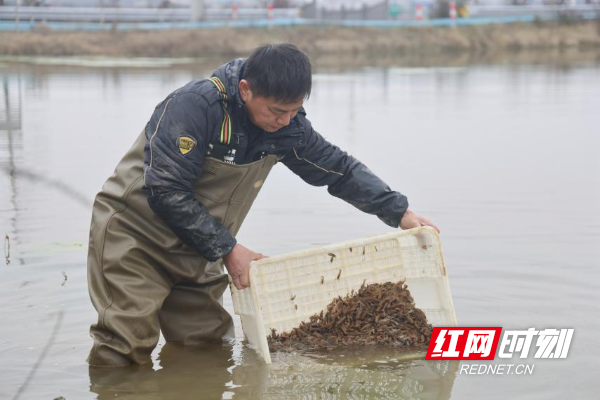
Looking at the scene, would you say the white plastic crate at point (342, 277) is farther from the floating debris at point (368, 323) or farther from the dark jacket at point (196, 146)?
the dark jacket at point (196, 146)

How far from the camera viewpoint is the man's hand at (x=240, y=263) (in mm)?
3992

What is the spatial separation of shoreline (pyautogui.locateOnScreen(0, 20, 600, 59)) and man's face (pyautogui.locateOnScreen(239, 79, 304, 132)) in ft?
77.7

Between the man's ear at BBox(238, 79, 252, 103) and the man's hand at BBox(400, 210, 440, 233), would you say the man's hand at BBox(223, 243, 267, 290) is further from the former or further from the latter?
the man's hand at BBox(400, 210, 440, 233)

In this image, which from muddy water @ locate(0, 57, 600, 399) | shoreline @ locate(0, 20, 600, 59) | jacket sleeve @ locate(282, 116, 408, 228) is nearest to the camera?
muddy water @ locate(0, 57, 600, 399)

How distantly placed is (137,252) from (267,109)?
0.85 metres

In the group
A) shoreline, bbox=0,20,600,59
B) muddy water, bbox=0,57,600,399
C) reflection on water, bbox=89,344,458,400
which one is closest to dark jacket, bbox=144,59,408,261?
muddy water, bbox=0,57,600,399

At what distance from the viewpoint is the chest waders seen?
13.3ft

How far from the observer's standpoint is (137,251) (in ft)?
13.4

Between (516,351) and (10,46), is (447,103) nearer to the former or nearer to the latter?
(516,351)

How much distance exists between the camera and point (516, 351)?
4.56 meters

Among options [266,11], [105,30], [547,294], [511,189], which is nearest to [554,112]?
[511,189]

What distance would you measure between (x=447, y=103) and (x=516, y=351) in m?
11.3

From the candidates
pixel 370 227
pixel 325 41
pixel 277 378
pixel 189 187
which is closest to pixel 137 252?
pixel 189 187

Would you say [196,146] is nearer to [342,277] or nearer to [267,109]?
[267,109]
